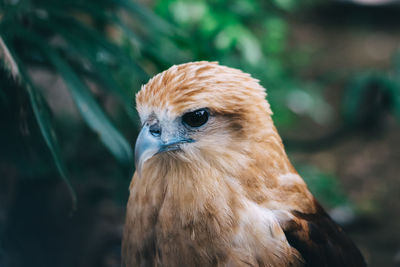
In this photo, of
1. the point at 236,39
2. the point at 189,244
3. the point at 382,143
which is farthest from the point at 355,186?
the point at 189,244

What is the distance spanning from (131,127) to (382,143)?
3751mm

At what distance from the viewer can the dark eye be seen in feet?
4.83

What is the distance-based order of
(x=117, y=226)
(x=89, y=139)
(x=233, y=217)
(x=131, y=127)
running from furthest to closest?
1. (x=117, y=226)
2. (x=89, y=139)
3. (x=131, y=127)
4. (x=233, y=217)

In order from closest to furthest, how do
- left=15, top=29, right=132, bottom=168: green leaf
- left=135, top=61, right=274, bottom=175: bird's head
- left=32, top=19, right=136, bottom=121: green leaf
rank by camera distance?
left=135, top=61, right=274, bottom=175: bird's head, left=15, top=29, right=132, bottom=168: green leaf, left=32, top=19, right=136, bottom=121: green leaf

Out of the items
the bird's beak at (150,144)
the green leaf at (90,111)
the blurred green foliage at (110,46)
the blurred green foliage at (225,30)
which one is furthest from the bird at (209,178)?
the blurred green foliage at (225,30)

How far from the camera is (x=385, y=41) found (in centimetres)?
705

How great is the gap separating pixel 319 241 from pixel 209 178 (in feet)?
1.74

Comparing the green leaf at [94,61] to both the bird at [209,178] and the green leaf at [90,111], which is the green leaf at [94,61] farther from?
the bird at [209,178]

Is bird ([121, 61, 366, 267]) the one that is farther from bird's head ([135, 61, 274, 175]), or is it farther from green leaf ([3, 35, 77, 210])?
green leaf ([3, 35, 77, 210])

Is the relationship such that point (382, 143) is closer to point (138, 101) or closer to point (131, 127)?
point (131, 127)

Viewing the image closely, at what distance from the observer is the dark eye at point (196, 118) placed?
1474 millimetres

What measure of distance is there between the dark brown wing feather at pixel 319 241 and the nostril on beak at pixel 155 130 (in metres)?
0.57

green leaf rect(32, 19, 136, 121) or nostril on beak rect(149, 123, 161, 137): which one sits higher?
green leaf rect(32, 19, 136, 121)

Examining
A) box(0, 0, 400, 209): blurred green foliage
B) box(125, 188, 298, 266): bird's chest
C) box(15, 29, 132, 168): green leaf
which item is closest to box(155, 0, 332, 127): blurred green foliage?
box(0, 0, 400, 209): blurred green foliage
